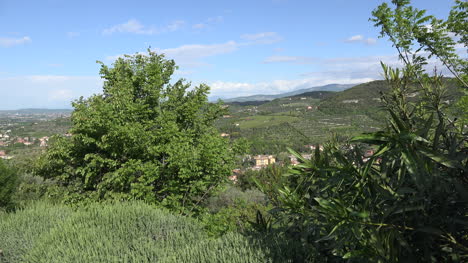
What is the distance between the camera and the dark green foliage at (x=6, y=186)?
30.0 ft

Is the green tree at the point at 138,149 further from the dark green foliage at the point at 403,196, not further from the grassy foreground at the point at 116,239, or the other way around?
the dark green foliage at the point at 403,196

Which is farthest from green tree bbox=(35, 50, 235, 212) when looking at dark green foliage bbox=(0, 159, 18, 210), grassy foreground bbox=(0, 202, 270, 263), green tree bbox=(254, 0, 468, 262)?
green tree bbox=(254, 0, 468, 262)

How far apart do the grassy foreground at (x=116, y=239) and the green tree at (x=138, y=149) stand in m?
2.98

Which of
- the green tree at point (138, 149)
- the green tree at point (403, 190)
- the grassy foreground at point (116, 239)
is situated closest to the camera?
the green tree at point (403, 190)

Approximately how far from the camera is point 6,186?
9.31m

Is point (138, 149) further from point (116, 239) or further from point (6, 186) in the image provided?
point (116, 239)

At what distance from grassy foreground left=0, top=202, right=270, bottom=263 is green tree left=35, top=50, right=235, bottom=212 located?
2.98 m

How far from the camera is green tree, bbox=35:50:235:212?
29.8 ft

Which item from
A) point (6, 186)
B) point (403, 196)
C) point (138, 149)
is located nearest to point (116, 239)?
point (403, 196)

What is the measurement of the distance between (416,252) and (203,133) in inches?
434

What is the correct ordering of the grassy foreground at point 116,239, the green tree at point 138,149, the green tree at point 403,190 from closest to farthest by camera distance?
the green tree at point 403,190, the grassy foreground at point 116,239, the green tree at point 138,149

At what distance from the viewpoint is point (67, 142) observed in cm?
1023

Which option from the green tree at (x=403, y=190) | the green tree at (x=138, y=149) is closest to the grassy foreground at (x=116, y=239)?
the green tree at (x=403, y=190)

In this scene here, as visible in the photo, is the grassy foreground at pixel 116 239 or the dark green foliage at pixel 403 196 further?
the grassy foreground at pixel 116 239
